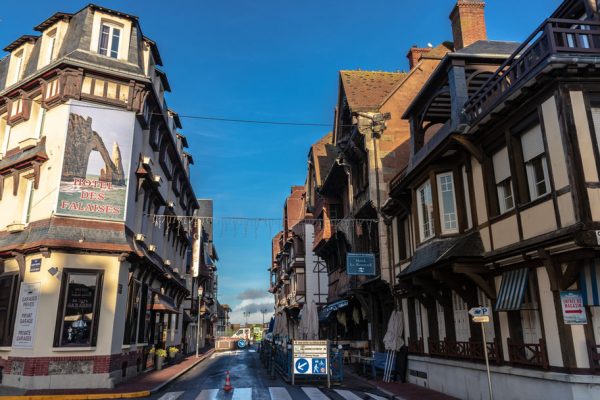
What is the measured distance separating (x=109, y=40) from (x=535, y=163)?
18.7 m

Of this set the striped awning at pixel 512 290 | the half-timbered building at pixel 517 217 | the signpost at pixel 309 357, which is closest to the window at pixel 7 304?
the signpost at pixel 309 357

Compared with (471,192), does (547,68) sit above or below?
above

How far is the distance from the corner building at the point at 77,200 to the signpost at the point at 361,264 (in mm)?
9076

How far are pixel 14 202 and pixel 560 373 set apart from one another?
67.9ft

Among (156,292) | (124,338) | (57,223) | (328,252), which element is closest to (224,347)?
(328,252)

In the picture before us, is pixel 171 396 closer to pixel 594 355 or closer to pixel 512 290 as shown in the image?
pixel 512 290

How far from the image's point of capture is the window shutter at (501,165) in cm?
1164

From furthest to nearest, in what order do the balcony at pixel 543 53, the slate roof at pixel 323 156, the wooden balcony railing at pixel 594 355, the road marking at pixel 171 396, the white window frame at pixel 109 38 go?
the slate roof at pixel 323 156 → the white window frame at pixel 109 38 → the road marking at pixel 171 396 → the balcony at pixel 543 53 → the wooden balcony railing at pixel 594 355

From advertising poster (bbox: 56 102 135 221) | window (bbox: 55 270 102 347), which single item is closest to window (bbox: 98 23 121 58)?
advertising poster (bbox: 56 102 135 221)

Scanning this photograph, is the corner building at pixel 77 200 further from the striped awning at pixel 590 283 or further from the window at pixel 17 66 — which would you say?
the striped awning at pixel 590 283

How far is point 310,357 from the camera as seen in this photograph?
16.9 m

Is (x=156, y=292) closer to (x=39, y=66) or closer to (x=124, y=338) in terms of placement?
(x=124, y=338)

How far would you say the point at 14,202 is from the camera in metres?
19.6

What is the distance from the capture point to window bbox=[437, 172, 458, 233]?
1412 centimetres
